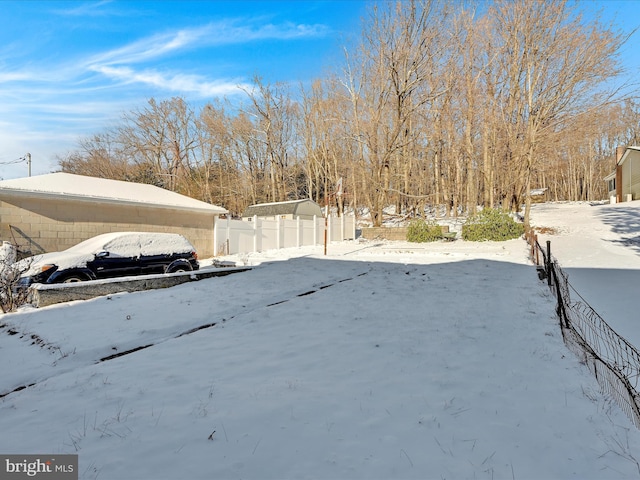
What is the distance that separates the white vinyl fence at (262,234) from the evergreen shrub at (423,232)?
5.52 meters

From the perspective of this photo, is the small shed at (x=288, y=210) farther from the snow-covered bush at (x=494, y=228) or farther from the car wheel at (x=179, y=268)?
the car wheel at (x=179, y=268)

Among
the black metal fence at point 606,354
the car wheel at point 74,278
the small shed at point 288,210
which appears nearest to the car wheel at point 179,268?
the car wheel at point 74,278

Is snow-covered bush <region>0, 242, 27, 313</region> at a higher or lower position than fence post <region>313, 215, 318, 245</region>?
lower

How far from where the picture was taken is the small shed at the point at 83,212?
35.8 feet

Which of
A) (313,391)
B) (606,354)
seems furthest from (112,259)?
(606,354)

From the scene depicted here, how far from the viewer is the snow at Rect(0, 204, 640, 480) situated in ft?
6.96

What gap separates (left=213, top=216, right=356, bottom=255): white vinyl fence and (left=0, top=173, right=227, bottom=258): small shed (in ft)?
1.92

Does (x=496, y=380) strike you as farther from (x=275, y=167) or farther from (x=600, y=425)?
(x=275, y=167)

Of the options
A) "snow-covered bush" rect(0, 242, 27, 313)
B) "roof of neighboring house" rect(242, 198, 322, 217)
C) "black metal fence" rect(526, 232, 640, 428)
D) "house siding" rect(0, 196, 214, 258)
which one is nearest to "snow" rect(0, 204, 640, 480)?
"black metal fence" rect(526, 232, 640, 428)

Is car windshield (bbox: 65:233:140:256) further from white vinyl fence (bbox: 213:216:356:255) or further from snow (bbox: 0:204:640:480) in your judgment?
white vinyl fence (bbox: 213:216:356:255)

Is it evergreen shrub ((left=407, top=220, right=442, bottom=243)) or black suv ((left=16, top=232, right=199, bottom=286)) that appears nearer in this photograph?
black suv ((left=16, top=232, right=199, bottom=286))

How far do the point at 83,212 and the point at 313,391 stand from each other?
13.0m

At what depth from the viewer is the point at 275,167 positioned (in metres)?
34.9

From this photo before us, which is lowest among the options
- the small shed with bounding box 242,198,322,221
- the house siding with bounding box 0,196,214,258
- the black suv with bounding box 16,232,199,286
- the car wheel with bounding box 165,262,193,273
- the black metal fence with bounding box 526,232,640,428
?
the black metal fence with bounding box 526,232,640,428
